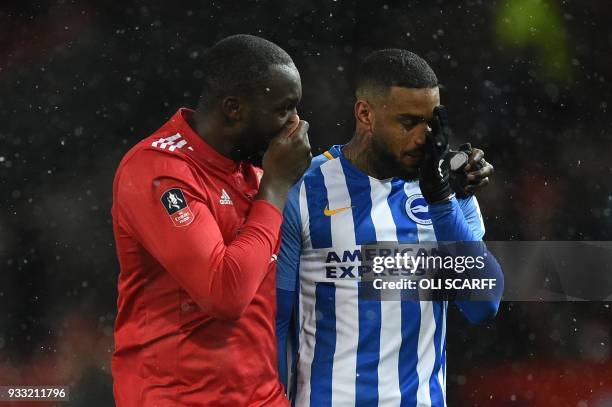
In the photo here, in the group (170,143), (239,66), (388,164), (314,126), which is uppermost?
(239,66)

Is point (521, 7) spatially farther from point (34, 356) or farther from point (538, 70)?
point (34, 356)

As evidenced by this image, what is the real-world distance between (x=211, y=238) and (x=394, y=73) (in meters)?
0.97

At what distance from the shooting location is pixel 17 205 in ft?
15.8

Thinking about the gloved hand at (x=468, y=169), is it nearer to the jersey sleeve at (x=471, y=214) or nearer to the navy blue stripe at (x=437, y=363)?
the jersey sleeve at (x=471, y=214)

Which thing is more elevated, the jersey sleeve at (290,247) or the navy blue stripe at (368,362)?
the jersey sleeve at (290,247)

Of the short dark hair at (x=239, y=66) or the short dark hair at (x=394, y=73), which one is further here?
the short dark hair at (x=394, y=73)

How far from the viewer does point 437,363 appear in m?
2.58

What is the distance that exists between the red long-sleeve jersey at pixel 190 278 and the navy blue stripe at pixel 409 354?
44cm

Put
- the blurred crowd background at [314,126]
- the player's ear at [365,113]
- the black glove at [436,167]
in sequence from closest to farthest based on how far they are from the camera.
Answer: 1. the black glove at [436,167]
2. the player's ear at [365,113]
3. the blurred crowd background at [314,126]

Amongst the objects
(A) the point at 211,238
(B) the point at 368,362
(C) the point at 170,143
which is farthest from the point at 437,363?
(C) the point at 170,143

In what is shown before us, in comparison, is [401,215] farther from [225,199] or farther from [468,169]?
[225,199]

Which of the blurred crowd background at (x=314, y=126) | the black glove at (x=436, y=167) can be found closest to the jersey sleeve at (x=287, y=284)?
the black glove at (x=436, y=167)

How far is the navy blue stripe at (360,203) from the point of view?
2607 millimetres

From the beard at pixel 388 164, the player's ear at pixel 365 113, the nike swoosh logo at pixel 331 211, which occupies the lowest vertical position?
the nike swoosh logo at pixel 331 211
